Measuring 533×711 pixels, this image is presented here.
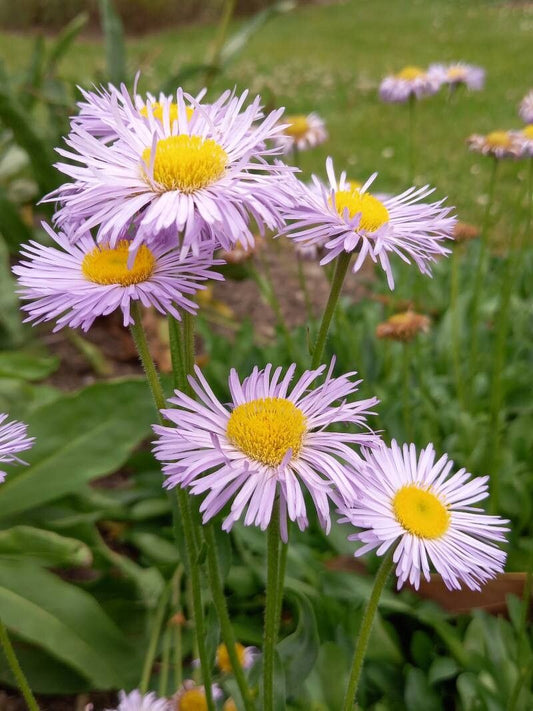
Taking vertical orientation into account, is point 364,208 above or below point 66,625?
above

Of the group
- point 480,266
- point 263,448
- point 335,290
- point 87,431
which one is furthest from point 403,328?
point 263,448

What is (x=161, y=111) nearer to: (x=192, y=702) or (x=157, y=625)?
(x=192, y=702)

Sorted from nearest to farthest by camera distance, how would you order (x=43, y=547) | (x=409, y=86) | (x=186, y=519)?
(x=186, y=519), (x=43, y=547), (x=409, y=86)

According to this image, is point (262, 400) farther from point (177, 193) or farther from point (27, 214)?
point (27, 214)

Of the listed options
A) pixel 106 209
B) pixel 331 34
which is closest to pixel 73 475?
pixel 106 209

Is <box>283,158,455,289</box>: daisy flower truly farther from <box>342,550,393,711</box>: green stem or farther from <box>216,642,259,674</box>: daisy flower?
<box>216,642,259,674</box>: daisy flower

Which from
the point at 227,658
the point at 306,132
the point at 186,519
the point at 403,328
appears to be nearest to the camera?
the point at 186,519

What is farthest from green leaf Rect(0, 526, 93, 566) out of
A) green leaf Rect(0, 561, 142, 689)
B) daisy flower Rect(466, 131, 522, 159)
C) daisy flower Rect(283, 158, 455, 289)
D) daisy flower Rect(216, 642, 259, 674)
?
daisy flower Rect(466, 131, 522, 159)
